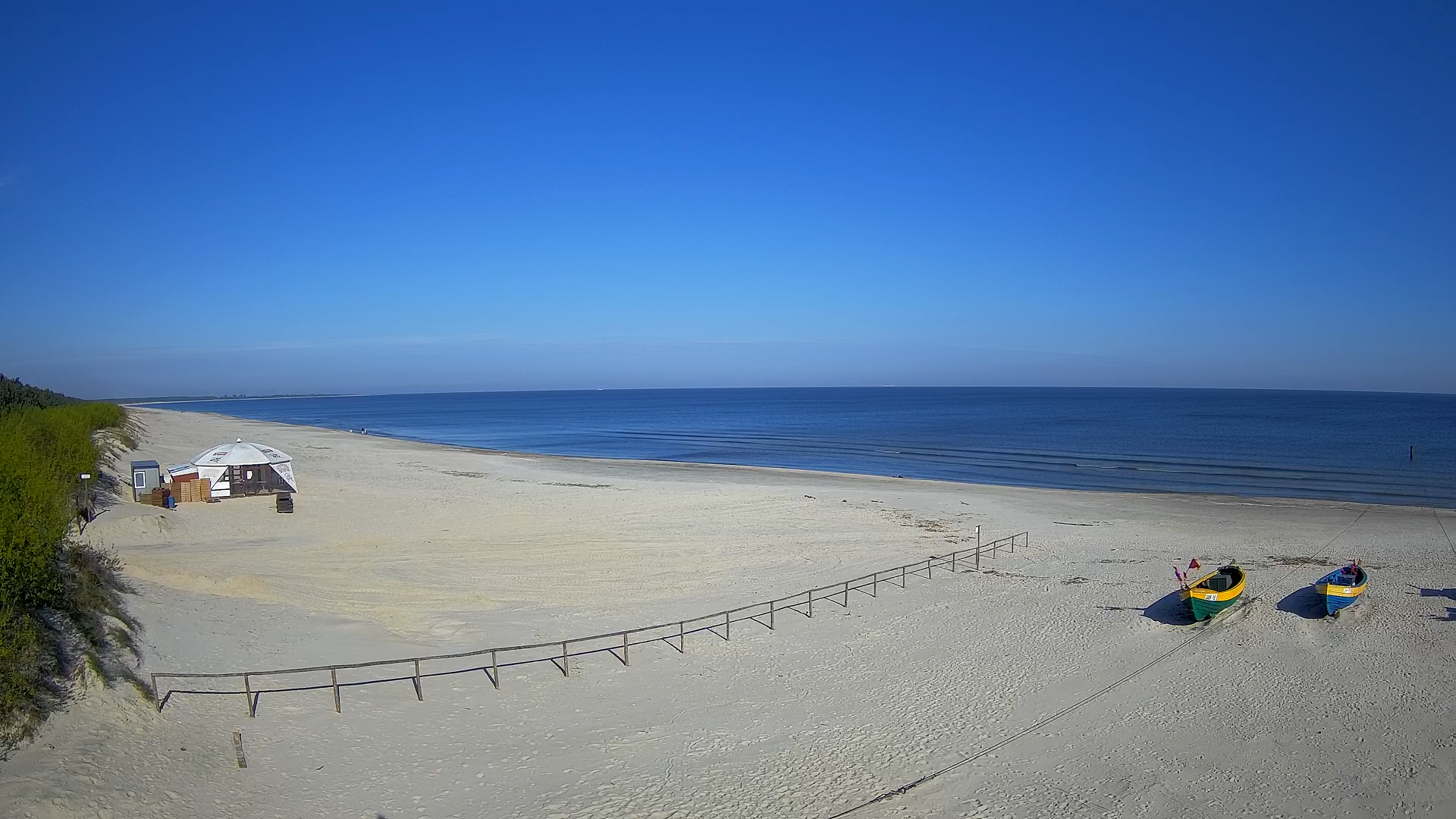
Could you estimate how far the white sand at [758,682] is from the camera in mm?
10352

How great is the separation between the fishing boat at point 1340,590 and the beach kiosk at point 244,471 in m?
33.2

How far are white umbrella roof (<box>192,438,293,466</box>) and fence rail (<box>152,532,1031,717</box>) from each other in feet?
65.2

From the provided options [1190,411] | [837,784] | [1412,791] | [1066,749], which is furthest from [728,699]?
[1190,411]

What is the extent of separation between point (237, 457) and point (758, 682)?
25.3 metres

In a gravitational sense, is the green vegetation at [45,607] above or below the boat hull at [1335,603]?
above

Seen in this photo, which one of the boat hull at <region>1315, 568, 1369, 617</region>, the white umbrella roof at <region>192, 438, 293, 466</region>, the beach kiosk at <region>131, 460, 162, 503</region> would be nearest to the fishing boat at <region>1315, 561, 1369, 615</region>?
the boat hull at <region>1315, 568, 1369, 617</region>

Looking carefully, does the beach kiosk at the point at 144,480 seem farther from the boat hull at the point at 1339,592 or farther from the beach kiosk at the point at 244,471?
the boat hull at the point at 1339,592

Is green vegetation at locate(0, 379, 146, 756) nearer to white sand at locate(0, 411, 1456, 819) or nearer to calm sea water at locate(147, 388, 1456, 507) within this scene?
white sand at locate(0, 411, 1456, 819)

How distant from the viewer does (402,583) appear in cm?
1998

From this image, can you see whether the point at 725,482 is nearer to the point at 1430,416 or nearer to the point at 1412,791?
the point at 1412,791

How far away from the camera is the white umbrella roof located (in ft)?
99.6

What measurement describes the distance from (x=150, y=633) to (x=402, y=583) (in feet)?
19.2

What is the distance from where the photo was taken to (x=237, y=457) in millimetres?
30656

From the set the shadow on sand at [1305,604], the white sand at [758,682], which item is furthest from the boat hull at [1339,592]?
the white sand at [758,682]
